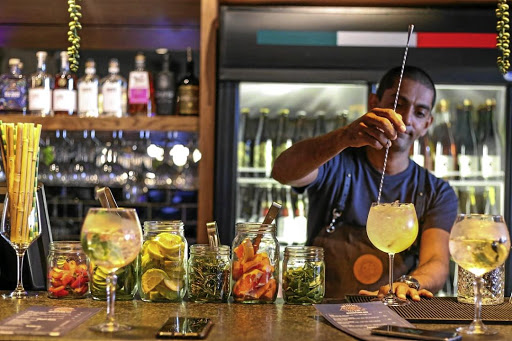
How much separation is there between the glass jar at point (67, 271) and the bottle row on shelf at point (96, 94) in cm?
131

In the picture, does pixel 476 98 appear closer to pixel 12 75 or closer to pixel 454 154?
pixel 454 154

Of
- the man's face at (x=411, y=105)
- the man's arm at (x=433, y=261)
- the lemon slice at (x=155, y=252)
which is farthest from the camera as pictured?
the man's face at (x=411, y=105)

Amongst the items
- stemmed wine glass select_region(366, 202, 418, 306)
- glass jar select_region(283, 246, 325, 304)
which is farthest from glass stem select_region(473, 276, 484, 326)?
glass jar select_region(283, 246, 325, 304)

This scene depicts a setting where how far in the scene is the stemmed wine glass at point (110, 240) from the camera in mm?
1453

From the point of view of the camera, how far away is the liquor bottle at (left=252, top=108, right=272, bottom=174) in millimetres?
3410

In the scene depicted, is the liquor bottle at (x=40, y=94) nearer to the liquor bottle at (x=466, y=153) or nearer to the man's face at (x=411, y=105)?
the man's face at (x=411, y=105)

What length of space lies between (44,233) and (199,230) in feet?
3.34

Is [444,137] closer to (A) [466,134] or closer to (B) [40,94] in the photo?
(A) [466,134]

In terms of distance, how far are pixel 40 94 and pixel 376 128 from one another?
1699 mm

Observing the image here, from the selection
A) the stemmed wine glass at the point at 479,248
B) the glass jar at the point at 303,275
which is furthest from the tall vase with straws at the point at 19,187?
the stemmed wine glass at the point at 479,248

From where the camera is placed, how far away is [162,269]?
178 cm

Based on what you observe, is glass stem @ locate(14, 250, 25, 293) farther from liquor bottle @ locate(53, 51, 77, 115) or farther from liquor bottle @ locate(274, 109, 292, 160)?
liquor bottle @ locate(274, 109, 292, 160)

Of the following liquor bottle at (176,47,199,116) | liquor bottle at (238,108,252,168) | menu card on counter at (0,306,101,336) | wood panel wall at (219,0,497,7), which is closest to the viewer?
menu card on counter at (0,306,101,336)

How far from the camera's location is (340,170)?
270 cm
